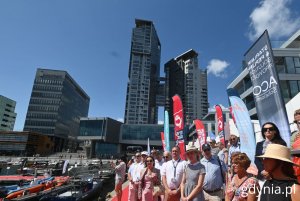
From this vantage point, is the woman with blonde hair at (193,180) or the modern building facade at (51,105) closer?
the woman with blonde hair at (193,180)

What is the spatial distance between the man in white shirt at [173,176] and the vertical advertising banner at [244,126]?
2.24 meters

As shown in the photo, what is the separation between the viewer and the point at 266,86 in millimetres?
5309

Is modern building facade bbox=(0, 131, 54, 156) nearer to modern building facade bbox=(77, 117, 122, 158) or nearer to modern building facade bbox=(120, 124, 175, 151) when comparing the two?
modern building facade bbox=(77, 117, 122, 158)

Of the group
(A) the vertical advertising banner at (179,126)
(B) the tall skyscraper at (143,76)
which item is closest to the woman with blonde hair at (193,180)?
(A) the vertical advertising banner at (179,126)

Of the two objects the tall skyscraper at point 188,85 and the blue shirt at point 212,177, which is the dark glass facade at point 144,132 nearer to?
the tall skyscraper at point 188,85

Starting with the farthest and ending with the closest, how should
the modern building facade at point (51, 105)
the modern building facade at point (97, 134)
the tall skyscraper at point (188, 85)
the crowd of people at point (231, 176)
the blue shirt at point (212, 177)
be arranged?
the tall skyscraper at point (188, 85), the modern building facade at point (51, 105), the modern building facade at point (97, 134), the blue shirt at point (212, 177), the crowd of people at point (231, 176)

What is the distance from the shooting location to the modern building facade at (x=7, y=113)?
132m

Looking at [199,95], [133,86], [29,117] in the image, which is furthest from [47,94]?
[199,95]

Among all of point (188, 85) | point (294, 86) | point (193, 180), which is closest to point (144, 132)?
point (294, 86)

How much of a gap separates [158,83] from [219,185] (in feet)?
553

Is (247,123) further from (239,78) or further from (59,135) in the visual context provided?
(59,135)

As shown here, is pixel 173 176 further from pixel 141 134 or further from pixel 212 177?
pixel 141 134

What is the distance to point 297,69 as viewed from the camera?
26031mm

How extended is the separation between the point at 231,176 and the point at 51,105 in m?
110
